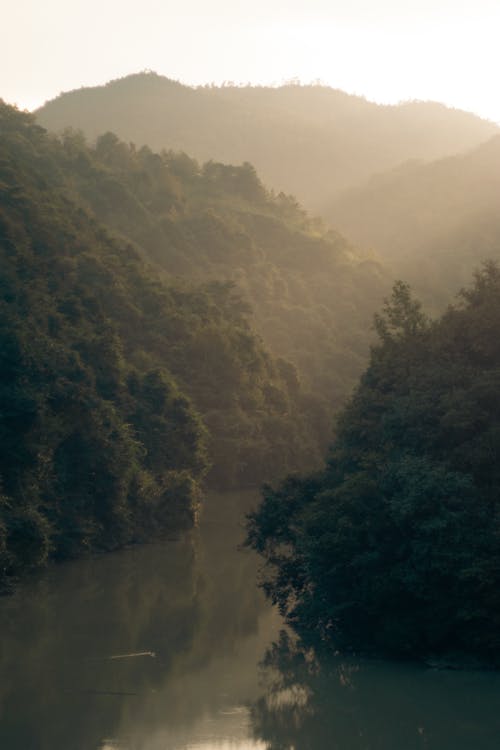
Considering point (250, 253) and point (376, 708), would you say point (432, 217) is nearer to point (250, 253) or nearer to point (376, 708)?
point (250, 253)

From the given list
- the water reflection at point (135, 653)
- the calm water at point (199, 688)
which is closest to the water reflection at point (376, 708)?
the calm water at point (199, 688)

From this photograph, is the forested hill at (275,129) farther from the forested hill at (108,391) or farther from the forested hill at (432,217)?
the forested hill at (108,391)

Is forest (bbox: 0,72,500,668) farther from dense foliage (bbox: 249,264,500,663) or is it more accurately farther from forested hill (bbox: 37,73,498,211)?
forested hill (bbox: 37,73,498,211)

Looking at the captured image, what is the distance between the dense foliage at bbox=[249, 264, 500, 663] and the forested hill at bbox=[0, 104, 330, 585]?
327 inches

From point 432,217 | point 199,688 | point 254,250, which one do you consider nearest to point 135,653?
point 199,688

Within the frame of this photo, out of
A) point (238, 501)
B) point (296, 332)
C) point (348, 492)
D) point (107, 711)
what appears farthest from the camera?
point (296, 332)

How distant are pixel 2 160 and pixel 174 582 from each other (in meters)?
24.7

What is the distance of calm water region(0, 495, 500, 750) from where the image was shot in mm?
13812

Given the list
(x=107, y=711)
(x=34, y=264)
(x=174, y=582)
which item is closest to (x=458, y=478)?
(x=107, y=711)

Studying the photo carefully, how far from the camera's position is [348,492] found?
56.9 feet

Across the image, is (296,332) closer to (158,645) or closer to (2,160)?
(2,160)

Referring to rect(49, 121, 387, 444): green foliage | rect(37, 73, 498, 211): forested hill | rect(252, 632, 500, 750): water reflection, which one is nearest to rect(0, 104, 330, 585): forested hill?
rect(49, 121, 387, 444): green foliage

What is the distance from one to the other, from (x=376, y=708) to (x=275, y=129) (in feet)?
425

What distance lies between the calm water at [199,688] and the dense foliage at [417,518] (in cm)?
78
